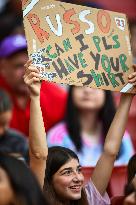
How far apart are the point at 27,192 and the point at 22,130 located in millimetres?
3601

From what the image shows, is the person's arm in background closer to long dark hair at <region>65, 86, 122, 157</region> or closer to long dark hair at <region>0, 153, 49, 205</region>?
long dark hair at <region>65, 86, 122, 157</region>

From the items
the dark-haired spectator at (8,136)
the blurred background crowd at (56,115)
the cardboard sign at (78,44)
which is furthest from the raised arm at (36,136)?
the dark-haired spectator at (8,136)

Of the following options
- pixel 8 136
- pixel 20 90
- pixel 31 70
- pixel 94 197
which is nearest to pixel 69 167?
pixel 94 197

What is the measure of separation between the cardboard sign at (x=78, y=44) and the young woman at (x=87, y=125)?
1.71m

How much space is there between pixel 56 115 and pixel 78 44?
2.22 meters

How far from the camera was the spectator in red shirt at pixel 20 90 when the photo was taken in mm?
7516

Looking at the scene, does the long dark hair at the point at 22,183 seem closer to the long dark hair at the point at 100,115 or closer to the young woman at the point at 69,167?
the young woman at the point at 69,167

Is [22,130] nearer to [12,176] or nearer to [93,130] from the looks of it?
[93,130]

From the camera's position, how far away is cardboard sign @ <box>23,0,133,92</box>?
512 cm

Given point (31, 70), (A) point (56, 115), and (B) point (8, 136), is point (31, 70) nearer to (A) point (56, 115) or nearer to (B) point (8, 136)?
(B) point (8, 136)

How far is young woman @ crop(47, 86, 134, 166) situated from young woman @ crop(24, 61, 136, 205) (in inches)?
62.4

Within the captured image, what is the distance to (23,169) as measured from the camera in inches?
159

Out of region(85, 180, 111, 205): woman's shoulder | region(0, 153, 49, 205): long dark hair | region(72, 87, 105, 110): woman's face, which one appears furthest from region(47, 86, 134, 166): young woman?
region(0, 153, 49, 205): long dark hair

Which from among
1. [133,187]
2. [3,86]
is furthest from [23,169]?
[3,86]
